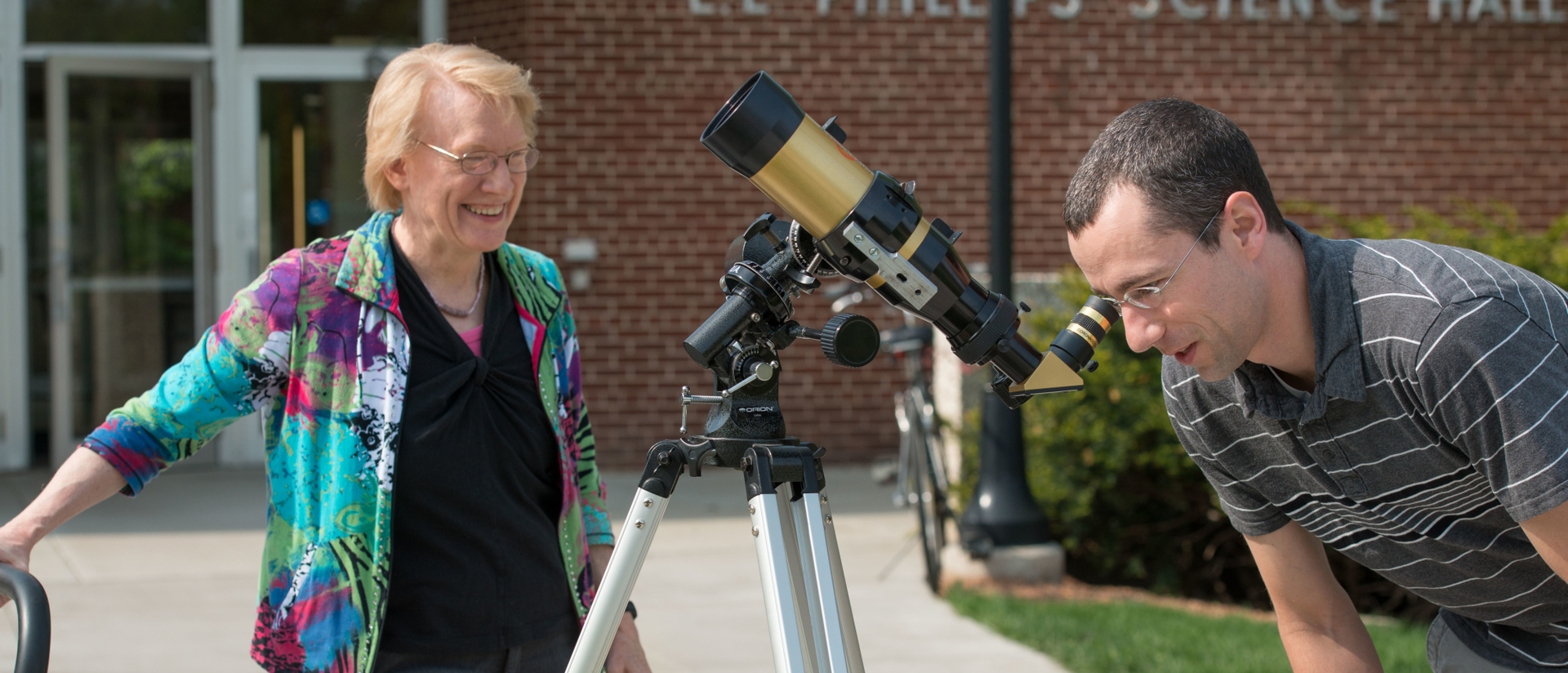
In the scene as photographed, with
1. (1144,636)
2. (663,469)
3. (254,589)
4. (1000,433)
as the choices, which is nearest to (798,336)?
(663,469)

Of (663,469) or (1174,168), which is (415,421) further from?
(1174,168)

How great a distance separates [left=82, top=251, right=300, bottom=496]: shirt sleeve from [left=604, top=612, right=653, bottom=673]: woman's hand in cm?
72

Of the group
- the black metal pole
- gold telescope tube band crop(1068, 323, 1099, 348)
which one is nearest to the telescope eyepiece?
gold telescope tube band crop(1068, 323, 1099, 348)

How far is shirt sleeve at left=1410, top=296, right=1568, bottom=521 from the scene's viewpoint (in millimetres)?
1562

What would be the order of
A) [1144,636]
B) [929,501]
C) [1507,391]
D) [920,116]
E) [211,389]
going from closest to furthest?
[1507,391] < [211,389] < [1144,636] < [929,501] < [920,116]

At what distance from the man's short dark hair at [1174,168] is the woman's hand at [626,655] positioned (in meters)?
1.03

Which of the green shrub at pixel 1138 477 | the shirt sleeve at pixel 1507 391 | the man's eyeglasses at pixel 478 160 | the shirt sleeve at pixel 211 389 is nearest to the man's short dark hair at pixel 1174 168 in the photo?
the shirt sleeve at pixel 1507 391

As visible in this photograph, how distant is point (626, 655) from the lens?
2176 millimetres

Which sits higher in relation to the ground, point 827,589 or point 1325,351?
point 1325,351

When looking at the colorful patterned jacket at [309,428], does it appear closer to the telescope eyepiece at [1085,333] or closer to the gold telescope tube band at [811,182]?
the gold telescope tube band at [811,182]

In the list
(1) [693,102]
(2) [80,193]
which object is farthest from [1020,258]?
(2) [80,193]

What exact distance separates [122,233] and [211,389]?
21.5 ft

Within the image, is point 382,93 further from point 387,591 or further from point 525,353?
point 387,591

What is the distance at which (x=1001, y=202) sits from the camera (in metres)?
5.19
